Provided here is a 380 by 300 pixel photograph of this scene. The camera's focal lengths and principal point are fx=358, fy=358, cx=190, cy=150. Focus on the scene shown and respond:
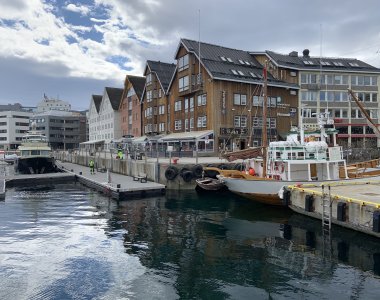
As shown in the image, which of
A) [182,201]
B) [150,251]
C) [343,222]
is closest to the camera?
[150,251]

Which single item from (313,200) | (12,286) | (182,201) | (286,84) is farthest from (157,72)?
(12,286)

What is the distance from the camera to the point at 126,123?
82688 millimetres

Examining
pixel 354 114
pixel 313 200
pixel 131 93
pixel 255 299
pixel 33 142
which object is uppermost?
pixel 131 93

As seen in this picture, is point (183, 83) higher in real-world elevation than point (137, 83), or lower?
lower

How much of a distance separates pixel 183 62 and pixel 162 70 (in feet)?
43.2

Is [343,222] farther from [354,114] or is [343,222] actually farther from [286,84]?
[354,114]

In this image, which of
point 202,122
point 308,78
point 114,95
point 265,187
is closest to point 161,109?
point 202,122

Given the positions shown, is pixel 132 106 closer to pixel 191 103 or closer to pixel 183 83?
pixel 183 83

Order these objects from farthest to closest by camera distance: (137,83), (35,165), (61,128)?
(61,128), (137,83), (35,165)

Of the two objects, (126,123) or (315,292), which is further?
(126,123)

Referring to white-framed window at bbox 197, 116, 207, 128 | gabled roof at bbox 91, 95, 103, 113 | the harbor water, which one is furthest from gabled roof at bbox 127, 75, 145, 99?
the harbor water

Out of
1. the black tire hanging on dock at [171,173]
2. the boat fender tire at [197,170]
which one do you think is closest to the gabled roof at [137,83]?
the black tire hanging on dock at [171,173]

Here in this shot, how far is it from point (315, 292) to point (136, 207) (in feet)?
55.9

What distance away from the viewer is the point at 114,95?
300 feet
